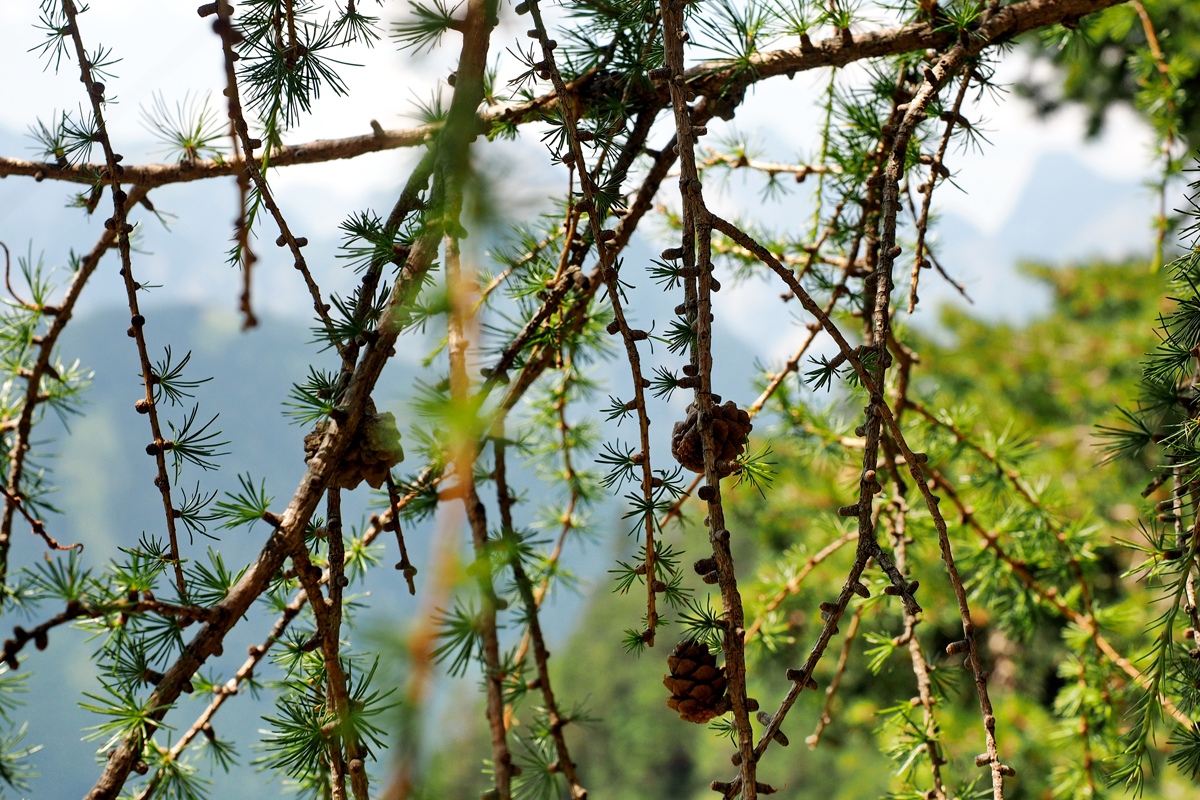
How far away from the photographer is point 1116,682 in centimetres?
68

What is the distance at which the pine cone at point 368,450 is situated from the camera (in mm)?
331

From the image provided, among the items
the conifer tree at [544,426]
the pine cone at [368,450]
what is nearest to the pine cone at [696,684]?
the conifer tree at [544,426]

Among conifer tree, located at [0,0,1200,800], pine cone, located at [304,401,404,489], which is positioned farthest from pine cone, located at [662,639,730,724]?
pine cone, located at [304,401,404,489]

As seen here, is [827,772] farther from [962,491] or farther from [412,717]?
[412,717]

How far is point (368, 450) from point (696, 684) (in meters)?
0.17

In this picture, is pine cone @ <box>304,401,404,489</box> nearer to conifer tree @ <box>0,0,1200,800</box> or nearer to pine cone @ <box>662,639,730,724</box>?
conifer tree @ <box>0,0,1200,800</box>

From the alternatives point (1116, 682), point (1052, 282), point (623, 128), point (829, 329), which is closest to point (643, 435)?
point (829, 329)

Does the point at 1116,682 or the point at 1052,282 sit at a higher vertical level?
the point at 1052,282

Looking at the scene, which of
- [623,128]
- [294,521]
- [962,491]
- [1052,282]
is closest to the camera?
[294,521]

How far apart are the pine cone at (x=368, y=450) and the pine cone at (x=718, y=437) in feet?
0.40

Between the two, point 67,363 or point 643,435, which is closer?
point 643,435

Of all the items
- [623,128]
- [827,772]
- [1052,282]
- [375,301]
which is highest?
[1052,282]

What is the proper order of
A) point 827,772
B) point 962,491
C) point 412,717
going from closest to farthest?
point 412,717 < point 962,491 < point 827,772

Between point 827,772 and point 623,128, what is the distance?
11.0 ft
